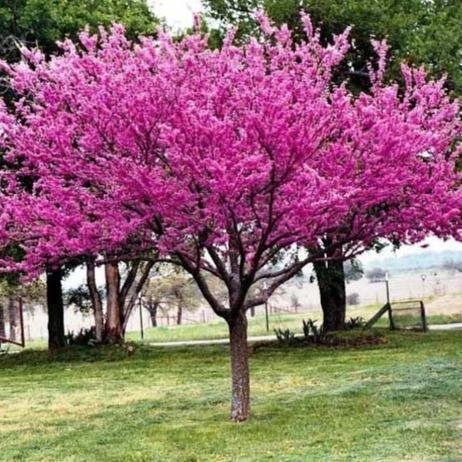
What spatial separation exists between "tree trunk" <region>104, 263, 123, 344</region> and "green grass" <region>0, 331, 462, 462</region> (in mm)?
3844

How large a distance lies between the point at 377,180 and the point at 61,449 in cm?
378

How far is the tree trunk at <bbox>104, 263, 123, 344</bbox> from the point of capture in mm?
19922

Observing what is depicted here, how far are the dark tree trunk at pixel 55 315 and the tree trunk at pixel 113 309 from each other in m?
1.15

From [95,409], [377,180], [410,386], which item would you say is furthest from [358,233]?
[95,409]

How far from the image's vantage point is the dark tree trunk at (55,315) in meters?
19.7

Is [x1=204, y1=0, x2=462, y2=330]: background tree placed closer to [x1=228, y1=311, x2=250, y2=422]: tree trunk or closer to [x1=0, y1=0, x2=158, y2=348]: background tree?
[x1=0, y1=0, x2=158, y2=348]: background tree

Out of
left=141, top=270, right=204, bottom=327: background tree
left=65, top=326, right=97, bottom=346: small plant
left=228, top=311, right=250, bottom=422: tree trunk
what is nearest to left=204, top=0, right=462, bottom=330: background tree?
left=65, top=326, right=97, bottom=346: small plant

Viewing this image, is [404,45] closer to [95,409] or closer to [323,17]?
[323,17]

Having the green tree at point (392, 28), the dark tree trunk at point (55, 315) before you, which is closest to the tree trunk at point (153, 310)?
the dark tree trunk at point (55, 315)

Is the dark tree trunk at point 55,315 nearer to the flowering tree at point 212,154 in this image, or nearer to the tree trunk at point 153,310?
the flowering tree at point 212,154

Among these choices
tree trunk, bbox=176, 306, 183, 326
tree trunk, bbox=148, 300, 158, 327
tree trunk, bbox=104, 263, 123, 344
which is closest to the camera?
tree trunk, bbox=104, 263, 123, 344

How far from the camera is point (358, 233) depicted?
7.78 metres

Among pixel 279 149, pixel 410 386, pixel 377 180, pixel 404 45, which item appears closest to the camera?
pixel 279 149

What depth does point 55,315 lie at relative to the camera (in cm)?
1988
